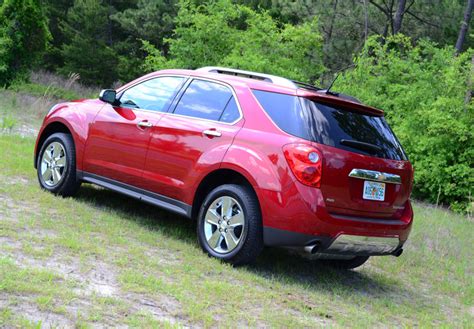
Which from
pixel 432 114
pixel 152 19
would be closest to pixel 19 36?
pixel 432 114

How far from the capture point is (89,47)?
1499 inches

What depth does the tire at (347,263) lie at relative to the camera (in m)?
6.48

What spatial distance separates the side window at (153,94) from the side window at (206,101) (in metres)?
0.22

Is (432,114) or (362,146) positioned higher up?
(432,114)

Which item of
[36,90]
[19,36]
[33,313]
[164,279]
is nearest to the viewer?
[33,313]

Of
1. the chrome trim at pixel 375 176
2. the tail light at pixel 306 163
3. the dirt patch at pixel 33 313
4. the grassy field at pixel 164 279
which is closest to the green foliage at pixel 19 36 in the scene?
the grassy field at pixel 164 279

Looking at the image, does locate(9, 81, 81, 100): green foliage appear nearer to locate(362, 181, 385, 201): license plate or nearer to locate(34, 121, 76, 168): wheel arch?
locate(34, 121, 76, 168): wheel arch

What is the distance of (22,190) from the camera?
7.28 meters

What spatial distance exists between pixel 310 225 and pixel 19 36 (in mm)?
18574

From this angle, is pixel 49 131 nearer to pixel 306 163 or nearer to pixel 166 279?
pixel 166 279

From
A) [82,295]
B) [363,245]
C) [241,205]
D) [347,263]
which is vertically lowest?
[347,263]

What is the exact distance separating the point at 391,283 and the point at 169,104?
9.92 ft

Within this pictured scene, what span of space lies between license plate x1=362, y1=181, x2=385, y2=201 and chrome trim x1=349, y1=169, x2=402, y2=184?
47mm

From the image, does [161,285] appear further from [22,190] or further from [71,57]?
[71,57]
